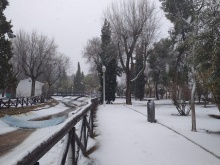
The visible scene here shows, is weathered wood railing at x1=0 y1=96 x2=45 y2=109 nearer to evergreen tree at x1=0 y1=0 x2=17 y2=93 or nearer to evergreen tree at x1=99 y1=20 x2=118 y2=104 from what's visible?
evergreen tree at x1=0 y1=0 x2=17 y2=93

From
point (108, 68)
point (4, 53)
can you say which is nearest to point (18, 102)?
point (4, 53)

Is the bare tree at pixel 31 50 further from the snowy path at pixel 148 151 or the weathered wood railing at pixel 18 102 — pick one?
the snowy path at pixel 148 151

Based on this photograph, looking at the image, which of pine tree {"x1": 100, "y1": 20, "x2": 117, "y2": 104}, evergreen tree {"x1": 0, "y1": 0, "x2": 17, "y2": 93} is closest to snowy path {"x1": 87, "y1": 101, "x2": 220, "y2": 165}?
evergreen tree {"x1": 0, "y1": 0, "x2": 17, "y2": 93}

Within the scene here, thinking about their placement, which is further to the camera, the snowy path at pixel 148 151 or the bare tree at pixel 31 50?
the bare tree at pixel 31 50

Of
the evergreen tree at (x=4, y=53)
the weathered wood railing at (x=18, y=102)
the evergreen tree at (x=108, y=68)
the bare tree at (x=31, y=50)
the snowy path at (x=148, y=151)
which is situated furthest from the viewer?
the bare tree at (x=31, y=50)

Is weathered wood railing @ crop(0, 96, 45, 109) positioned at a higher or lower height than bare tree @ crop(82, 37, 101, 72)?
lower

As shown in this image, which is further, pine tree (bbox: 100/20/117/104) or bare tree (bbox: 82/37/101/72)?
bare tree (bbox: 82/37/101/72)

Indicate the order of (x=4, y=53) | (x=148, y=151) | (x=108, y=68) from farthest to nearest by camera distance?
(x=108, y=68)
(x=4, y=53)
(x=148, y=151)

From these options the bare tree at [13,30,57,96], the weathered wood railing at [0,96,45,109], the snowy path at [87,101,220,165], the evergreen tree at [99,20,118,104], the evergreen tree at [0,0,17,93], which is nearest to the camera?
the snowy path at [87,101,220,165]

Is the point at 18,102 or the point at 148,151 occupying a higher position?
the point at 18,102

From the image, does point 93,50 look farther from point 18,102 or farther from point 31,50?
point 18,102

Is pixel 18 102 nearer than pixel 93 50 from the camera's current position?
Yes

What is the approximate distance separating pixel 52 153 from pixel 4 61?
19799 mm

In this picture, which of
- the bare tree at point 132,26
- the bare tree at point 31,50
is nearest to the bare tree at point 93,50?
the bare tree at point 31,50
